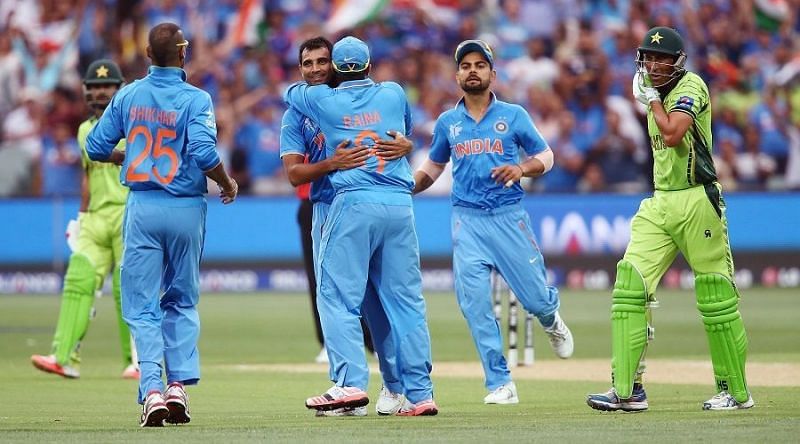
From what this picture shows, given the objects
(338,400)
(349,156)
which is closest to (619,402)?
(338,400)

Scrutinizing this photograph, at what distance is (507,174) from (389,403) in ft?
5.83

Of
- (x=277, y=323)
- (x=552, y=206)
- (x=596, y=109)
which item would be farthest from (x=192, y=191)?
(x=596, y=109)

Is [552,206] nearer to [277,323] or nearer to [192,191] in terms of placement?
[277,323]

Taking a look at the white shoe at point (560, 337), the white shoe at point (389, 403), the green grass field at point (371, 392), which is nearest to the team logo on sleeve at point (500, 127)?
the white shoe at point (560, 337)

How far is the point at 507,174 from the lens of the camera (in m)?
9.99

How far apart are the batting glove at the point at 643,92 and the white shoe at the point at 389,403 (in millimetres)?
2342

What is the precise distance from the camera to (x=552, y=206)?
2352 centimetres

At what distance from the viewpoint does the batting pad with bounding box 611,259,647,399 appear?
9.09 meters

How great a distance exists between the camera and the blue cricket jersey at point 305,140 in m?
9.13

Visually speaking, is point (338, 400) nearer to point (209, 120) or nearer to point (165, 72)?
point (209, 120)

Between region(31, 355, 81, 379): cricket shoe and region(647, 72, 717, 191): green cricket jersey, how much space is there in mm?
5616

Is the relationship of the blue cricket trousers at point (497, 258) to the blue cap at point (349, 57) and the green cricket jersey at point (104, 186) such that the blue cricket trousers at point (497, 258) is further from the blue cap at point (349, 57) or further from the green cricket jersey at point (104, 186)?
the green cricket jersey at point (104, 186)

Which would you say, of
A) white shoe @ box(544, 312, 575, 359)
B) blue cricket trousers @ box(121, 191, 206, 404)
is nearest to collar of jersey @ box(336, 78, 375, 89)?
blue cricket trousers @ box(121, 191, 206, 404)

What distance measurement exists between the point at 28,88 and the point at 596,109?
31.2 ft
